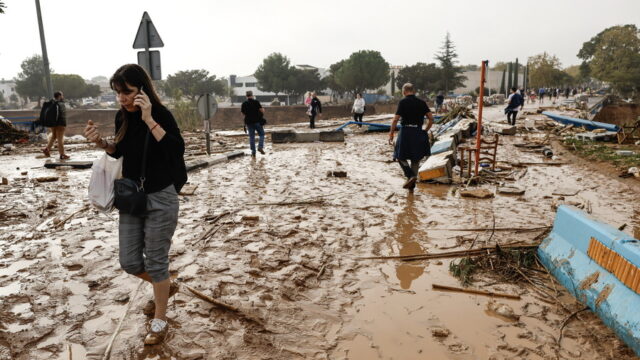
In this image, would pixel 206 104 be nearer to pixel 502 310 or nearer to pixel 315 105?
pixel 502 310

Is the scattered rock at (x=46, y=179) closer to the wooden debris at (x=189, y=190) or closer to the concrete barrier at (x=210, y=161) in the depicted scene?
the concrete barrier at (x=210, y=161)

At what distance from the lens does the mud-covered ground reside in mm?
2621

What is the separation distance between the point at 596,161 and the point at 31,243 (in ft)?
37.6

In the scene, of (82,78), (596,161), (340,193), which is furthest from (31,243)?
(82,78)

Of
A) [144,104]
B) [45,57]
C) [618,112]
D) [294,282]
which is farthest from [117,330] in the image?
[618,112]

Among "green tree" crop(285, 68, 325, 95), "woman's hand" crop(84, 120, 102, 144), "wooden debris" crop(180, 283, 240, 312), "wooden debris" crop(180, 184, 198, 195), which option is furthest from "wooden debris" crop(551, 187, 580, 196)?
"green tree" crop(285, 68, 325, 95)

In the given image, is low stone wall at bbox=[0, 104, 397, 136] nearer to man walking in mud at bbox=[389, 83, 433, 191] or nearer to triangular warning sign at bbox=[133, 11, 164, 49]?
triangular warning sign at bbox=[133, 11, 164, 49]

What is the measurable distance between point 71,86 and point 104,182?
8445cm

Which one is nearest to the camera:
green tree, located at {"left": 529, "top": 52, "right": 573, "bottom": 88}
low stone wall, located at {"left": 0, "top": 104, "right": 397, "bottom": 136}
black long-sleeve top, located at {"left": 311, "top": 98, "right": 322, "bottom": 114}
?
black long-sleeve top, located at {"left": 311, "top": 98, "right": 322, "bottom": 114}

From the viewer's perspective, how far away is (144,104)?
2.39 m

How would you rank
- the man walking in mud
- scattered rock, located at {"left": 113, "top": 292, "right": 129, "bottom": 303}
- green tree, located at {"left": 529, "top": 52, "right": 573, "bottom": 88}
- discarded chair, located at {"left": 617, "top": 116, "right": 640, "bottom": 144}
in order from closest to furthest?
1. scattered rock, located at {"left": 113, "top": 292, "right": 129, "bottom": 303}
2. the man walking in mud
3. discarded chair, located at {"left": 617, "top": 116, "right": 640, "bottom": 144}
4. green tree, located at {"left": 529, "top": 52, "right": 573, "bottom": 88}

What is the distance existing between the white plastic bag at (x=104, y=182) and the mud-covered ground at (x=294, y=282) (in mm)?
924

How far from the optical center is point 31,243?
14.8ft

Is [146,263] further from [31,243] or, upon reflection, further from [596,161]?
[596,161]
